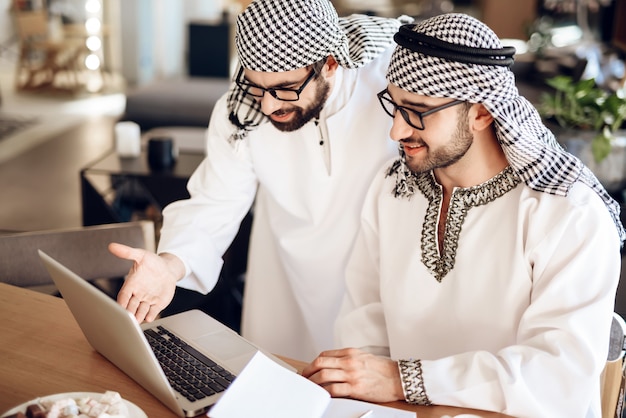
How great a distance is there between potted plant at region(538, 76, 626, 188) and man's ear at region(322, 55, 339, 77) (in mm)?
1428

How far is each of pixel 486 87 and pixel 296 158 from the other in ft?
2.40

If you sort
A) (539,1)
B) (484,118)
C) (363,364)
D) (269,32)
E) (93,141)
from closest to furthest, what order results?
(363,364), (484,118), (269,32), (93,141), (539,1)

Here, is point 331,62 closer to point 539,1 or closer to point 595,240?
point 595,240

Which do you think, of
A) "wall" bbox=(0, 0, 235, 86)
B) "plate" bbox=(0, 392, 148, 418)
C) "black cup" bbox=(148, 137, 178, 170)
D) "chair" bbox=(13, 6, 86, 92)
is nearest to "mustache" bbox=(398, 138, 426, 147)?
"plate" bbox=(0, 392, 148, 418)

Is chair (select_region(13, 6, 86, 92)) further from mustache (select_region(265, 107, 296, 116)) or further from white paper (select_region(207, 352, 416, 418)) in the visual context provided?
white paper (select_region(207, 352, 416, 418))

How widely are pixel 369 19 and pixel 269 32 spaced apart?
1.39ft

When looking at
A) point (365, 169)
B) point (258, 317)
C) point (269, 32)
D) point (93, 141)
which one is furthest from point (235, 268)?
point (93, 141)

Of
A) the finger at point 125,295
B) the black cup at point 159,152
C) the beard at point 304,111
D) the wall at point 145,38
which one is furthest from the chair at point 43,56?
the finger at point 125,295

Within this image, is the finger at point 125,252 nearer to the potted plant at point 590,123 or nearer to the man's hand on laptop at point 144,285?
the man's hand on laptop at point 144,285

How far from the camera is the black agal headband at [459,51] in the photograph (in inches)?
55.7

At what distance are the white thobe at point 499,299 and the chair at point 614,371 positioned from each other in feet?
0.30

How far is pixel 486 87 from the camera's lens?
143 cm

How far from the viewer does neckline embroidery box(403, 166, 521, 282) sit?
1.58 metres

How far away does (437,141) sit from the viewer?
60.3 inches
